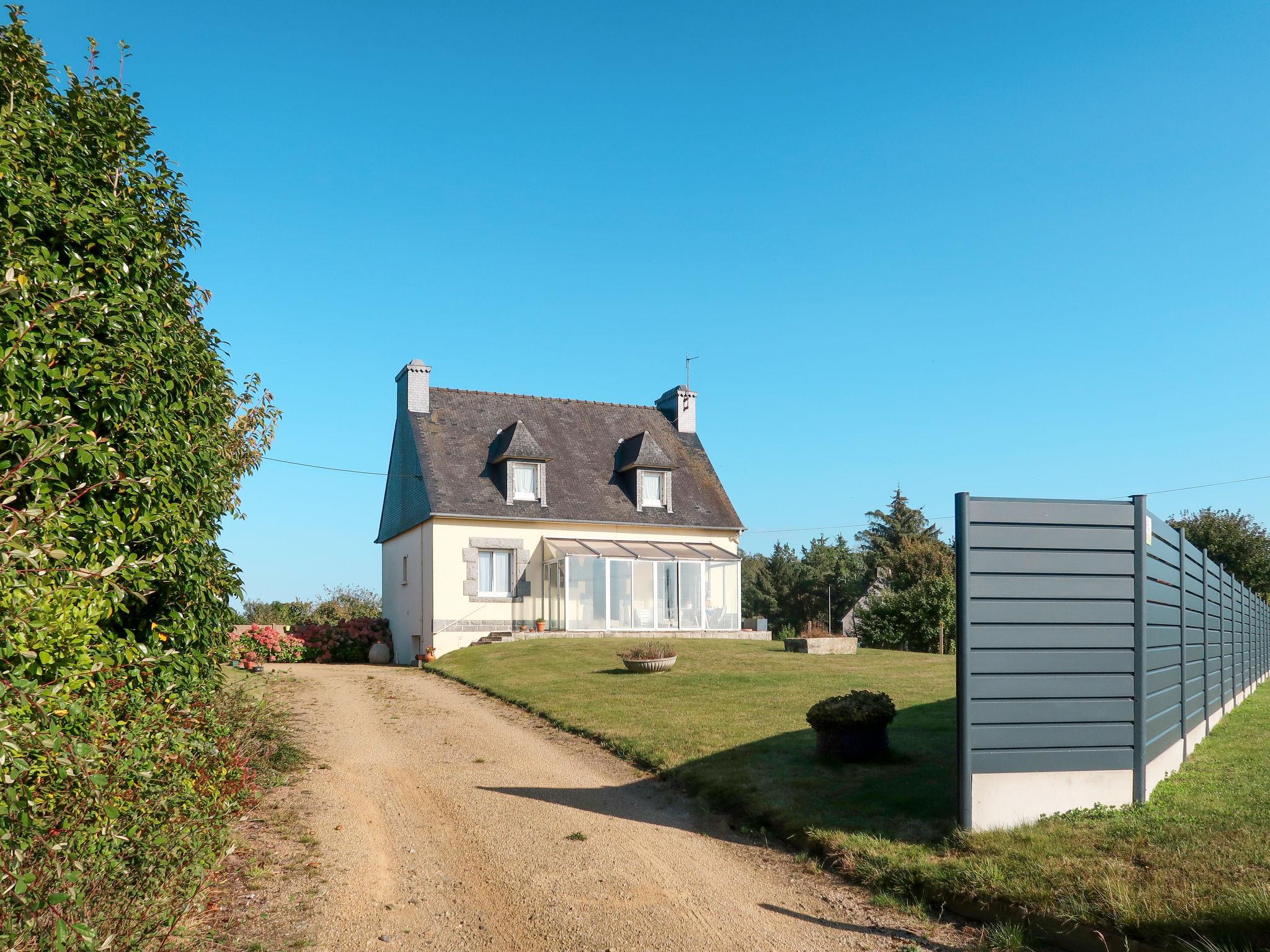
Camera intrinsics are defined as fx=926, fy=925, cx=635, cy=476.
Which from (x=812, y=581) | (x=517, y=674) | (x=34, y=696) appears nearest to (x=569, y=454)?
(x=517, y=674)

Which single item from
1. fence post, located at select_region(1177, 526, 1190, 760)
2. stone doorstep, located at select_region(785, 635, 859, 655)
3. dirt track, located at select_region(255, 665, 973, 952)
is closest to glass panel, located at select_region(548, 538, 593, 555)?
stone doorstep, located at select_region(785, 635, 859, 655)

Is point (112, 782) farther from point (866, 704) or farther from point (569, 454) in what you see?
point (569, 454)

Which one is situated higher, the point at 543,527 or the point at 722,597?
the point at 543,527

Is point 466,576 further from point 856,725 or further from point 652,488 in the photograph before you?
point 856,725

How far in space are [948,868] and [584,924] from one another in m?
2.36

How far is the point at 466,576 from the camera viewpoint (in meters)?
25.6

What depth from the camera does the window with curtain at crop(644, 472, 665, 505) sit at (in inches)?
1130

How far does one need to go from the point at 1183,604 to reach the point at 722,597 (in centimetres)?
1986

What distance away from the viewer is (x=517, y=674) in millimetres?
17844

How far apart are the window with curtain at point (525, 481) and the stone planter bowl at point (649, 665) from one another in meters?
10.5

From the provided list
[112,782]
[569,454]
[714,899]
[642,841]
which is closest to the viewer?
[112,782]

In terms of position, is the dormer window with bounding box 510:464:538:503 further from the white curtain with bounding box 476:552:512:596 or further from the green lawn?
the green lawn

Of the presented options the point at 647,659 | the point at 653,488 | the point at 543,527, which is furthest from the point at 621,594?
the point at 647,659

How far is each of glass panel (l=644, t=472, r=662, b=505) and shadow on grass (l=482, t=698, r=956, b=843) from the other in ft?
61.0
